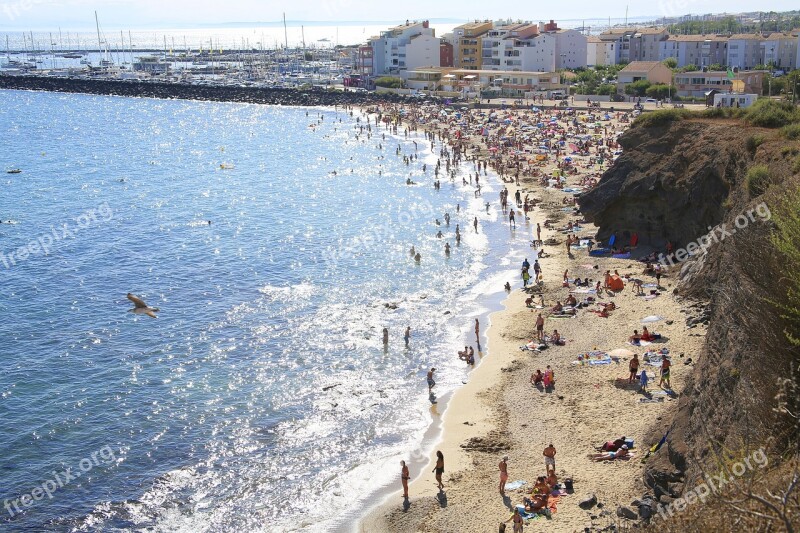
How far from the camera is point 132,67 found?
162 metres

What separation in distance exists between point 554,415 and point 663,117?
1984 centimetres

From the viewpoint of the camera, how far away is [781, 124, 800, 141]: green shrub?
27.8 m

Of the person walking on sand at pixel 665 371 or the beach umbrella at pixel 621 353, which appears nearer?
the person walking on sand at pixel 665 371

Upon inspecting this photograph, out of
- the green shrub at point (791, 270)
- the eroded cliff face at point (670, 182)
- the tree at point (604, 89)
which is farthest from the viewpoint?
the tree at point (604, 89)

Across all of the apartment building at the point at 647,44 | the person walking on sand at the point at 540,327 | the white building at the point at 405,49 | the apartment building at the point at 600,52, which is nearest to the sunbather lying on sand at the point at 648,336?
the person walking on sand at the point at 540,327

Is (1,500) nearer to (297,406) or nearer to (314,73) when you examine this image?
(297,406)

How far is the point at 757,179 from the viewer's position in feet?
80.5

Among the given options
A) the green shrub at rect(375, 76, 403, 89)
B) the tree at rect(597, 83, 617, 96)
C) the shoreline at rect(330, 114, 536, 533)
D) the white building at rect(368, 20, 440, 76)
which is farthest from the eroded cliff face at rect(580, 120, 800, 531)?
the white building at rect(368, 20, 440, 76)

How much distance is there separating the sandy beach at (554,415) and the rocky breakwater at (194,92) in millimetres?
81754

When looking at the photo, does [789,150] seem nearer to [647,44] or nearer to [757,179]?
[757,179]

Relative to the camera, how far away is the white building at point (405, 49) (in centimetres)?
12088

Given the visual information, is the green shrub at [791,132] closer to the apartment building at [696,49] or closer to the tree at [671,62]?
the tree at [671,62]

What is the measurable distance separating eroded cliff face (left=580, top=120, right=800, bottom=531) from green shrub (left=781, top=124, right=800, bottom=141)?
0.31 metres

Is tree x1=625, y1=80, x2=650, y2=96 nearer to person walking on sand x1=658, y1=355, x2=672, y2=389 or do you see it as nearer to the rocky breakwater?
the rocky breakwater
